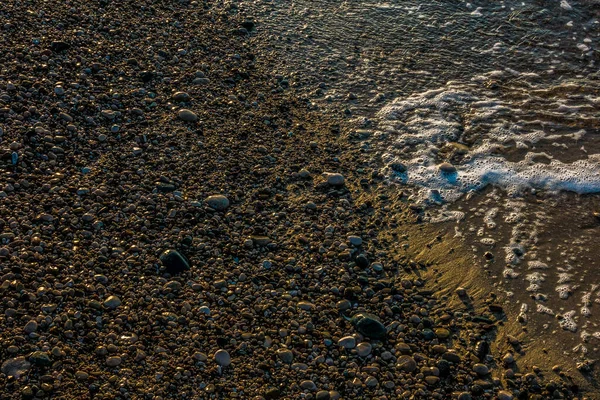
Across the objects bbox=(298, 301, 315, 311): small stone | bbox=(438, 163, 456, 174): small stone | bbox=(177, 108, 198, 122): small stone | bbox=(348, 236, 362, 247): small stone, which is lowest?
bbox=(298, 301, 315, 311): small stone

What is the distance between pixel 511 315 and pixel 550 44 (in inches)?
184

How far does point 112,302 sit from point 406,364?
7.14ft

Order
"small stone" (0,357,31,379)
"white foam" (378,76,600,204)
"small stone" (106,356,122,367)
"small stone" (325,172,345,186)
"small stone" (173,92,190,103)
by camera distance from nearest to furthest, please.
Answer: "small stone" (0,357,31,379), "small stone" (106,356,122,367), "small stone" (325,172,345,186), "white foam" (378,76,600,204), "small stone" (173,92,190,103)

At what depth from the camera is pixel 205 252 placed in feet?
15.8

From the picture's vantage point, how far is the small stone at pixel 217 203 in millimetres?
5180

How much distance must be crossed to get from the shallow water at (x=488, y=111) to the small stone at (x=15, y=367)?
3.65 m

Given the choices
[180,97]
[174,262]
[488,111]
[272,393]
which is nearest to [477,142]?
[488,111]

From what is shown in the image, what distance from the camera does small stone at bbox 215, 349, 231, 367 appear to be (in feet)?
13.3

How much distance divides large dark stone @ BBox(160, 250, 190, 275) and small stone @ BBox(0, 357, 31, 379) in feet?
3.94

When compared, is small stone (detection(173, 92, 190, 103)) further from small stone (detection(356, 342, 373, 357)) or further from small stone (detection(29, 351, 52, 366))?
small stone (detection(356, 342, 373, 357))

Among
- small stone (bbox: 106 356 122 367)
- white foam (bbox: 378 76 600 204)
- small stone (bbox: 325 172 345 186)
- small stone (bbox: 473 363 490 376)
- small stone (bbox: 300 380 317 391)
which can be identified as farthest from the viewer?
white foam (bbox: 378 76 600 204)

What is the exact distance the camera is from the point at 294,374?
409cm

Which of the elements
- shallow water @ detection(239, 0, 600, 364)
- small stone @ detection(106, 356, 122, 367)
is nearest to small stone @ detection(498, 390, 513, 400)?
shallow water @ detection(239, 0, 600, 364)

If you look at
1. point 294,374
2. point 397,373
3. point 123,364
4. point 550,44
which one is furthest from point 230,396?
point 550,44
